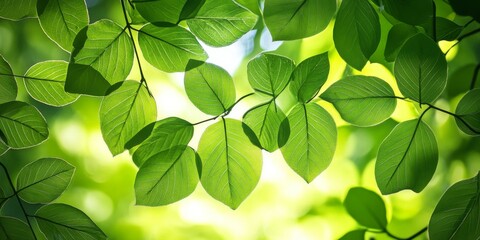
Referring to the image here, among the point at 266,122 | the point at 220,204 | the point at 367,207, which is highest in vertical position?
the point at 266,122

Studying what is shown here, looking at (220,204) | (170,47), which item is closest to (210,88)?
(170,47)

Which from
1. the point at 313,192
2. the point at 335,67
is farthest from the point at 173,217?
the point at 335,67

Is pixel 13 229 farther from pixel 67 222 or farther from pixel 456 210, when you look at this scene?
pixel 456 210

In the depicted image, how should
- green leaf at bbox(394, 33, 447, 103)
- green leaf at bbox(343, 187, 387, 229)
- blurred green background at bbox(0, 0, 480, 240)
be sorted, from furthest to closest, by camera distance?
blurred green background at bbox(0, 0, 480, 240) → green leaf at bbox(343, 187, 387, 229) → green leaf at bbox(394, 33, 447, 103)

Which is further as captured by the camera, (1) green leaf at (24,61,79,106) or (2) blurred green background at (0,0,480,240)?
(2) blurred green background at (0,0,480,240)

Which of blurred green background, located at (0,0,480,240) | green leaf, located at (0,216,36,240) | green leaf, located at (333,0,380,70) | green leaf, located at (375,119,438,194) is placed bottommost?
blurred green background, located at (0,0,480,240)

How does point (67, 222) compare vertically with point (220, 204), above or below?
above

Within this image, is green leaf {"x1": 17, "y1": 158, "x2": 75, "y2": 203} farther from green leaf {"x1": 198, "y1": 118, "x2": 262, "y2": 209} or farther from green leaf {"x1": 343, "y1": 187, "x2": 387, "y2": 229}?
green leaf {"x1": 343, "y1": 187, "x2": 387, "y2": 229}

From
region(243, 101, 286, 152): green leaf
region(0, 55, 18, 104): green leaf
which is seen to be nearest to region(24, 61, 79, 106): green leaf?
region(0, 55, 18, 104): green leaf
